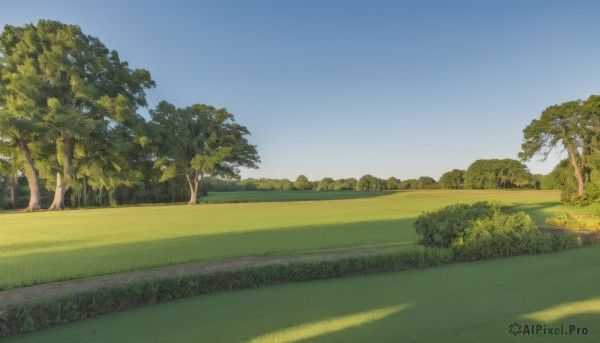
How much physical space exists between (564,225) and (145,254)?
14840mm

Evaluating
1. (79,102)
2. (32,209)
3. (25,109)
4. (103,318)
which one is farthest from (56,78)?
(103,318)

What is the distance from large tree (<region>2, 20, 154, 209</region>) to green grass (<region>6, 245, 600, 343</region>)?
2786 cm

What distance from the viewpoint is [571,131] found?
31.8 m

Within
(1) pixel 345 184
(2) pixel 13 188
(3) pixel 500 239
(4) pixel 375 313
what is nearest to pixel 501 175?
(1) pixel 345 184

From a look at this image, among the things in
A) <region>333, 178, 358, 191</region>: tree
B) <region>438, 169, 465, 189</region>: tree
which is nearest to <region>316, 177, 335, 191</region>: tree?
<region>333, 178, 358, 191</region>: tree

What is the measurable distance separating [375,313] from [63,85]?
37.3 m

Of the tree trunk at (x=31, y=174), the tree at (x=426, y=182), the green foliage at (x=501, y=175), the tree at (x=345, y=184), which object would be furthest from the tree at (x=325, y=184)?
the tree trunk at (x=31, y=174)

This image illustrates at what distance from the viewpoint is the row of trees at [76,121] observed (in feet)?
85.6

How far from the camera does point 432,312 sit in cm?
390

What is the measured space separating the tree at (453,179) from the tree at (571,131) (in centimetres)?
5679

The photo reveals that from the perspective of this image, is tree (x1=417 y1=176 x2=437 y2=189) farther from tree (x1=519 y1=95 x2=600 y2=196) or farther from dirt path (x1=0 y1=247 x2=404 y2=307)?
dirt path (x1=0 y1=247 x2=404 y2=307)

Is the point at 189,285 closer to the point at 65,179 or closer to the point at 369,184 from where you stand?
the point at 65,179

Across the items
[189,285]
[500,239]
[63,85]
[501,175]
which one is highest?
[63,85]

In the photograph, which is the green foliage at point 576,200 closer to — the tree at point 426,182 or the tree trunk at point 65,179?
the tree trunk at point 65,179
